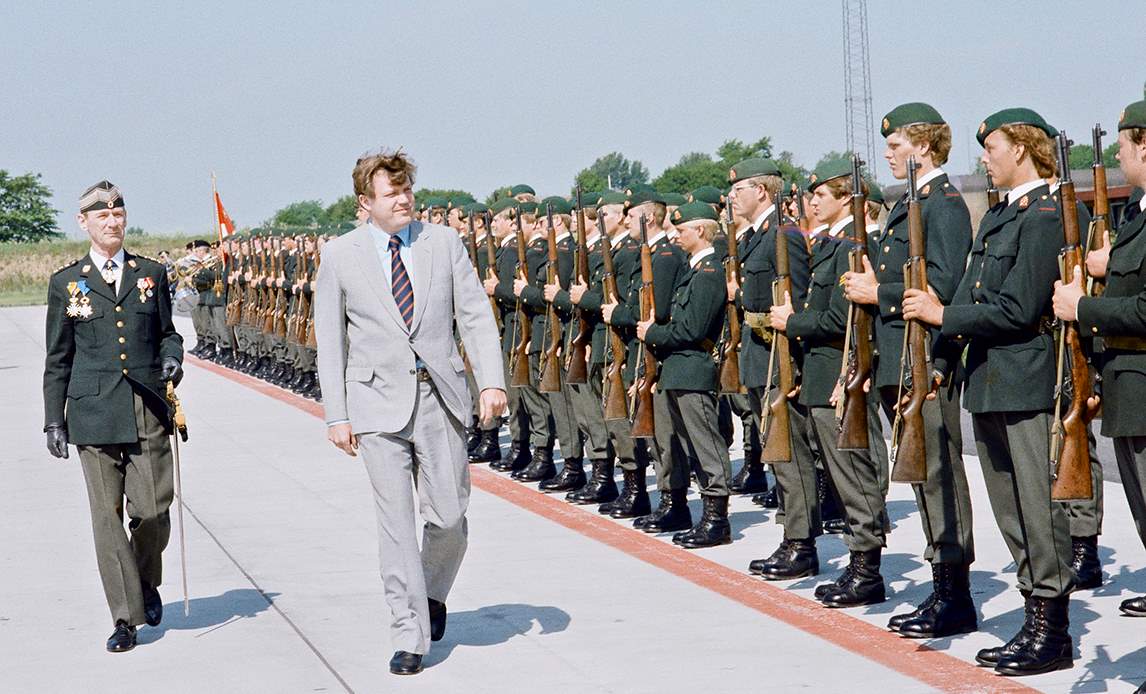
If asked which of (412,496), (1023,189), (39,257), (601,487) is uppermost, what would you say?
(1023,189)

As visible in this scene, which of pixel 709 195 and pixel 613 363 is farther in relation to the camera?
pixel 709 195

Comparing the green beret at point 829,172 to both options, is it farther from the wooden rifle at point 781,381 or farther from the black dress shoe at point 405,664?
the black dress shoe at point 405,664

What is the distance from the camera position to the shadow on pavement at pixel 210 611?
25.8 ft

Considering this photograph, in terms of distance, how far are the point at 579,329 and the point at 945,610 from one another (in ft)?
15.5

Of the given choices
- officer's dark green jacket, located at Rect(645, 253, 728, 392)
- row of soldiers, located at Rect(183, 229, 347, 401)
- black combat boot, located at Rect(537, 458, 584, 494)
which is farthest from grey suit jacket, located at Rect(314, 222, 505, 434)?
row of soldiers, located at Rect(183, 229, 347, 401)

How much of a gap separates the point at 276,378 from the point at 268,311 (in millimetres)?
926

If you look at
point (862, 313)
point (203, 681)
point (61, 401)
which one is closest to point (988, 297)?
point (862, 313)

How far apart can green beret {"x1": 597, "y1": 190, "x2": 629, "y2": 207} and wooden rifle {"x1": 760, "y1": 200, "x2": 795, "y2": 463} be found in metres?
3.05

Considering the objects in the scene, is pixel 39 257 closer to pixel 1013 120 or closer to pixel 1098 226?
pixel 1013 120

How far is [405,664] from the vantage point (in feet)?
22.1

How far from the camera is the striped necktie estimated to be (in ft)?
22.7

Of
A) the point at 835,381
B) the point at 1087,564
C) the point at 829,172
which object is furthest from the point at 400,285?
the point at 1087,564

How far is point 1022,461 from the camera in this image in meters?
6.33

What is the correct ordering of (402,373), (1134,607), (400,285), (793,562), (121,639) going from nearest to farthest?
(402,373)
(400,285)
(1134,607)
(121,639)
(793,562)
